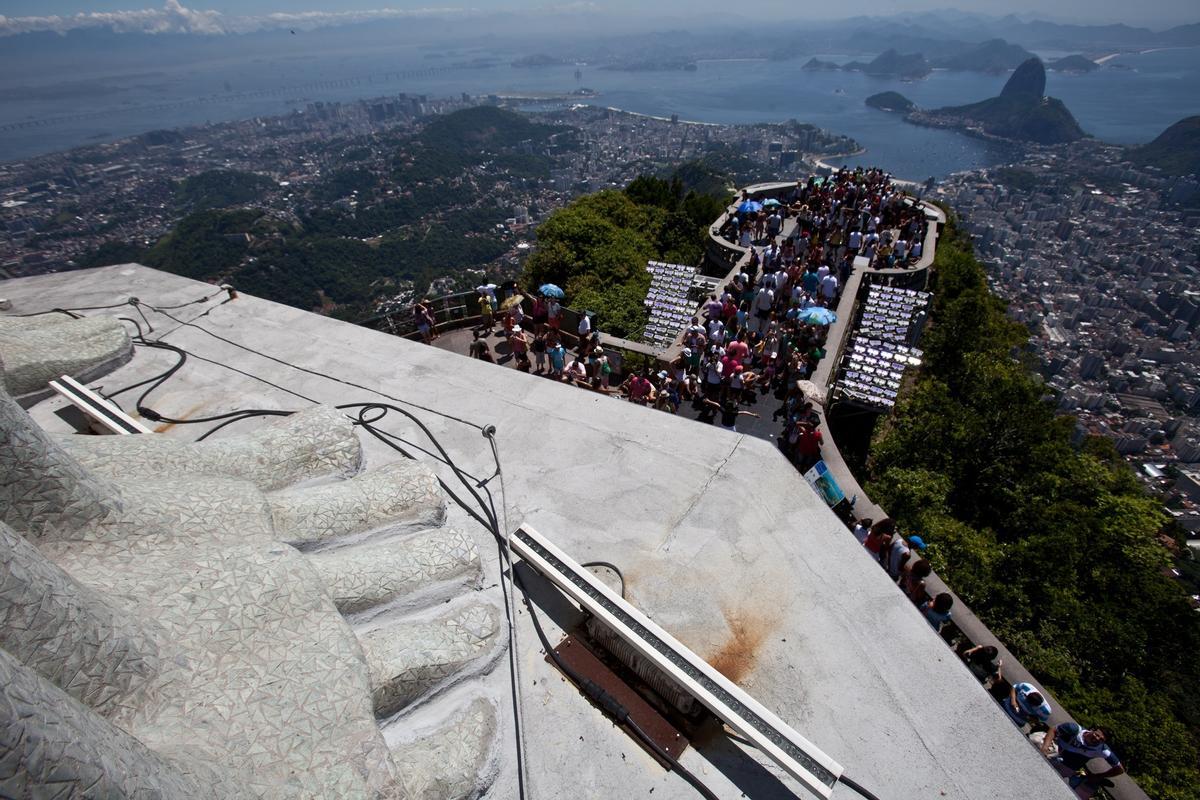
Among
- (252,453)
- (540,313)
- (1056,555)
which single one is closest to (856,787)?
(252,453)

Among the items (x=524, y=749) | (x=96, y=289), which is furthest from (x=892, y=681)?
(x=96, y=289)

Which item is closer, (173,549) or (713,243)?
(173,549)

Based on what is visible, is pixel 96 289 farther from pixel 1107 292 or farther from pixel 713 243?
pixel 1107 292

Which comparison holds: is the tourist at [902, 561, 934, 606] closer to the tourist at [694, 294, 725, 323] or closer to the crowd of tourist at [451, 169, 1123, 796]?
the crowd of tourist at [451, 169, 1123, 796]

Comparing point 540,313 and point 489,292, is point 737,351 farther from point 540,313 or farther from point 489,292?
point 489,292

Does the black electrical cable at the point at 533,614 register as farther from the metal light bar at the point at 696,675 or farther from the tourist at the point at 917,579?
the tourist at the point at 917,579

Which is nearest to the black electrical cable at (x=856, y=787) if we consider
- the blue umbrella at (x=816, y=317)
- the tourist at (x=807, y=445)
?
the tourist at (x=807, y=445)
